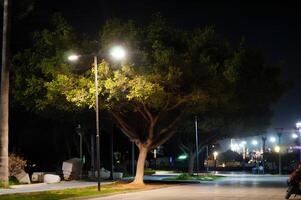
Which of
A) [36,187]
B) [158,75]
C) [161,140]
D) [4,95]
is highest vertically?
[158,75]

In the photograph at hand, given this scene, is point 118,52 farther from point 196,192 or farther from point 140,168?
point 140,168

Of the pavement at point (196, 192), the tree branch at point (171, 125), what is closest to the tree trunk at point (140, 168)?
the tree branch at point (171, 125)

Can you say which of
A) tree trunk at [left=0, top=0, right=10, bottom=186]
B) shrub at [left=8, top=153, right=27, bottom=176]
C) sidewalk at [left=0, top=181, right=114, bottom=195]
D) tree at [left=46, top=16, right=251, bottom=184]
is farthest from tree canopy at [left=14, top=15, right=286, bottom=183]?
sidewalk at [left=0, top=181, right=114, bottom=195]

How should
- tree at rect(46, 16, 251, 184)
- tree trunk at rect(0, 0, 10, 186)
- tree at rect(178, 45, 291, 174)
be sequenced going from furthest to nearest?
tree at rect(178, 45, 291, 174) → tree trunk at rect(0, 0, 10, 186) → tree at rect(46, 16, 251, 184)

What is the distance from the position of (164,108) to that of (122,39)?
5237 mm

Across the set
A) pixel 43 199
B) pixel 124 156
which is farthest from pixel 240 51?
pixel 124 156

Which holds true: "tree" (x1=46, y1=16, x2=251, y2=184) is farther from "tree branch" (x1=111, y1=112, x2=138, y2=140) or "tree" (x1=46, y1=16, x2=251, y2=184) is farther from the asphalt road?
the asphalt road

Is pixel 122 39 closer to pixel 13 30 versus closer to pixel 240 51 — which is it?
pixel 240 51

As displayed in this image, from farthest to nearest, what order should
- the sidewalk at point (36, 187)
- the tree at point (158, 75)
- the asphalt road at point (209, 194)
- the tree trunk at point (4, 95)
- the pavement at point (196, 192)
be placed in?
1. the tree trunk at point (4, 95)
2. the tree at point (158, 75)
3. the sidewalk at point (36, 187)
4. the pavement at point (196, 192)
5. the asphalt road at point (209, 194)

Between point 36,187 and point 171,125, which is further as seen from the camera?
point 171,125

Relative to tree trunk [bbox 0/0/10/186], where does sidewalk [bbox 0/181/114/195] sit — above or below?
below

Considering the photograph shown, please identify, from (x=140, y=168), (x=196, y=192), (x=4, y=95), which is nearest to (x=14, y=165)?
(x=4, y=95)

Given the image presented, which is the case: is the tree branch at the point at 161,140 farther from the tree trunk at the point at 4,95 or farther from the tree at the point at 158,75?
the tree trunk at the point at 4,95

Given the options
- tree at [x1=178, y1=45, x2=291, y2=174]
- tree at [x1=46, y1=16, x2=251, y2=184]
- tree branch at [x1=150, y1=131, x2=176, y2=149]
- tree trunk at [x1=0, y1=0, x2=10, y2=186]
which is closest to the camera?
tree at [x1=46, y1=16, x2=251, y2=184]
